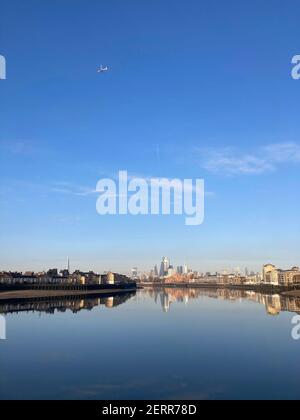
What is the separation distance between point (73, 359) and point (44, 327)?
20304 millimetres

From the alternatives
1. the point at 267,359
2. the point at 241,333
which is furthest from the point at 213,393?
the point at 241,333

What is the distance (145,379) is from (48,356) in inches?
392

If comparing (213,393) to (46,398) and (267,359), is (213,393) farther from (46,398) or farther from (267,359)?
(267,359)

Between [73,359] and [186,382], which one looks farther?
[73,359]

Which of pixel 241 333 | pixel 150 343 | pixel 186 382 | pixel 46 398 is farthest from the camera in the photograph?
pixel 241 333

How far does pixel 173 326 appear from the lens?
168 feet

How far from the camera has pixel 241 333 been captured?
145ft

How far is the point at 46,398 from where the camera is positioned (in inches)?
802
